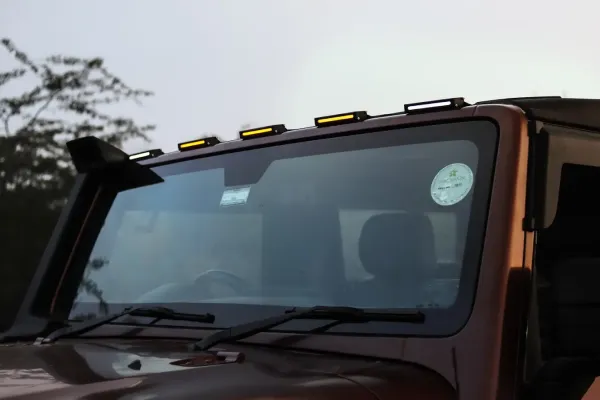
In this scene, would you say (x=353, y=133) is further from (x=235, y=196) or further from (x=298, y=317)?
(x=298, y=317)

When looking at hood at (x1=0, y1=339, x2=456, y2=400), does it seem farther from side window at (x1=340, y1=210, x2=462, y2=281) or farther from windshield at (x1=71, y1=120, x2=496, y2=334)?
side window at (x1=340, y1=210, x2=462, y2=281)

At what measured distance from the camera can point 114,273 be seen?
3.29 metres

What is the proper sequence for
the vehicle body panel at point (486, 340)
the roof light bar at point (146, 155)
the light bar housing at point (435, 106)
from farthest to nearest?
the roof light bar at point (146, 155)
the light bar housing at point (435, 106)
the vehicle body panel at point (486, 340)

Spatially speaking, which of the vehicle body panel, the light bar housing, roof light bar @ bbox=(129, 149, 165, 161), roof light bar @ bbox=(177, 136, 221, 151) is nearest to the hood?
the vehicle body panel

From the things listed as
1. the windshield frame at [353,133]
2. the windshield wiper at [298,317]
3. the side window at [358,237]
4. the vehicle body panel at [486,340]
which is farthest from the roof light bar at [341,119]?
the windshield wiper at [298,317]

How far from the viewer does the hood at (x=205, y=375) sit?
6.23 ft

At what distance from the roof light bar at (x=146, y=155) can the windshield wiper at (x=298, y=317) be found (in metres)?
1.07

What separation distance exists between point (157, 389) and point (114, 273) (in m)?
1.44

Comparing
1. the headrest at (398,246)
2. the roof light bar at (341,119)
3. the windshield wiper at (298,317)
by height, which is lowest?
the windshield wiper at (298,317)

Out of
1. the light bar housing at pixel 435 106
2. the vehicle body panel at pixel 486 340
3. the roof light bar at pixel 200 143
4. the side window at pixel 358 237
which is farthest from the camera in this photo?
the roof light bar at pixel 200 143

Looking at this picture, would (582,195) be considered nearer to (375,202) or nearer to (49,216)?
(375,202)

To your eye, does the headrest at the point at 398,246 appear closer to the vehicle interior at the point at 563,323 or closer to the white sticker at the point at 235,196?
the vehicle interior at the point at 563,323

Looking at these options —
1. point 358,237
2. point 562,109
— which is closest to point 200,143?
point 358,237

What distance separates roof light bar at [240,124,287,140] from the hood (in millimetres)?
756
